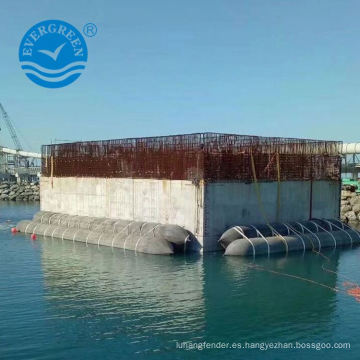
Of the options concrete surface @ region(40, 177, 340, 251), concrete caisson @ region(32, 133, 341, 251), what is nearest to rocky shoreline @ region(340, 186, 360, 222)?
concrete surface @ region(40, 177, 340, 251)

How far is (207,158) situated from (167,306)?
628 inches

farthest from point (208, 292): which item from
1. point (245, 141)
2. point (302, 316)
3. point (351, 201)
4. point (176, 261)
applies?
point (351, 201)

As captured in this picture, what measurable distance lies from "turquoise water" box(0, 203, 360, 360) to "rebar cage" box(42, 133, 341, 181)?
7526mm

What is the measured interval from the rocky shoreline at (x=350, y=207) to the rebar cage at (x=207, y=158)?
52.0 ft

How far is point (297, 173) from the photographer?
43.6 m

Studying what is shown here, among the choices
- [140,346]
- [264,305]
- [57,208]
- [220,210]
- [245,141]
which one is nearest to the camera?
[140,346]

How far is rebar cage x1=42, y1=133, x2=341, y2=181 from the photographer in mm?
38062

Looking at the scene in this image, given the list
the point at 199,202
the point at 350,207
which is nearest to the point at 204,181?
the point at 199,202

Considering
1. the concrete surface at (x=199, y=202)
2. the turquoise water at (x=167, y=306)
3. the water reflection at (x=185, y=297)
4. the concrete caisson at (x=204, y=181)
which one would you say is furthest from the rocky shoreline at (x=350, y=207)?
the turquoise water at (x=167, y=306)

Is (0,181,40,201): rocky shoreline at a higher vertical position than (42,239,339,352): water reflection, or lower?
higher

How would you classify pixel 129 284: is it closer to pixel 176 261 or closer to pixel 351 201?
pixel 176 261

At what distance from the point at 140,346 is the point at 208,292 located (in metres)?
8.38

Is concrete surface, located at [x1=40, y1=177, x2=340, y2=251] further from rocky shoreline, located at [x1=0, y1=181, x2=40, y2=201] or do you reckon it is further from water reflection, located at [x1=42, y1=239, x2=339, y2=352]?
rocky shoreline, located at [x1=0, y1=181, x2=40, y2=201]

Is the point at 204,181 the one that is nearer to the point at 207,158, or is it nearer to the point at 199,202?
the point at 199,202
